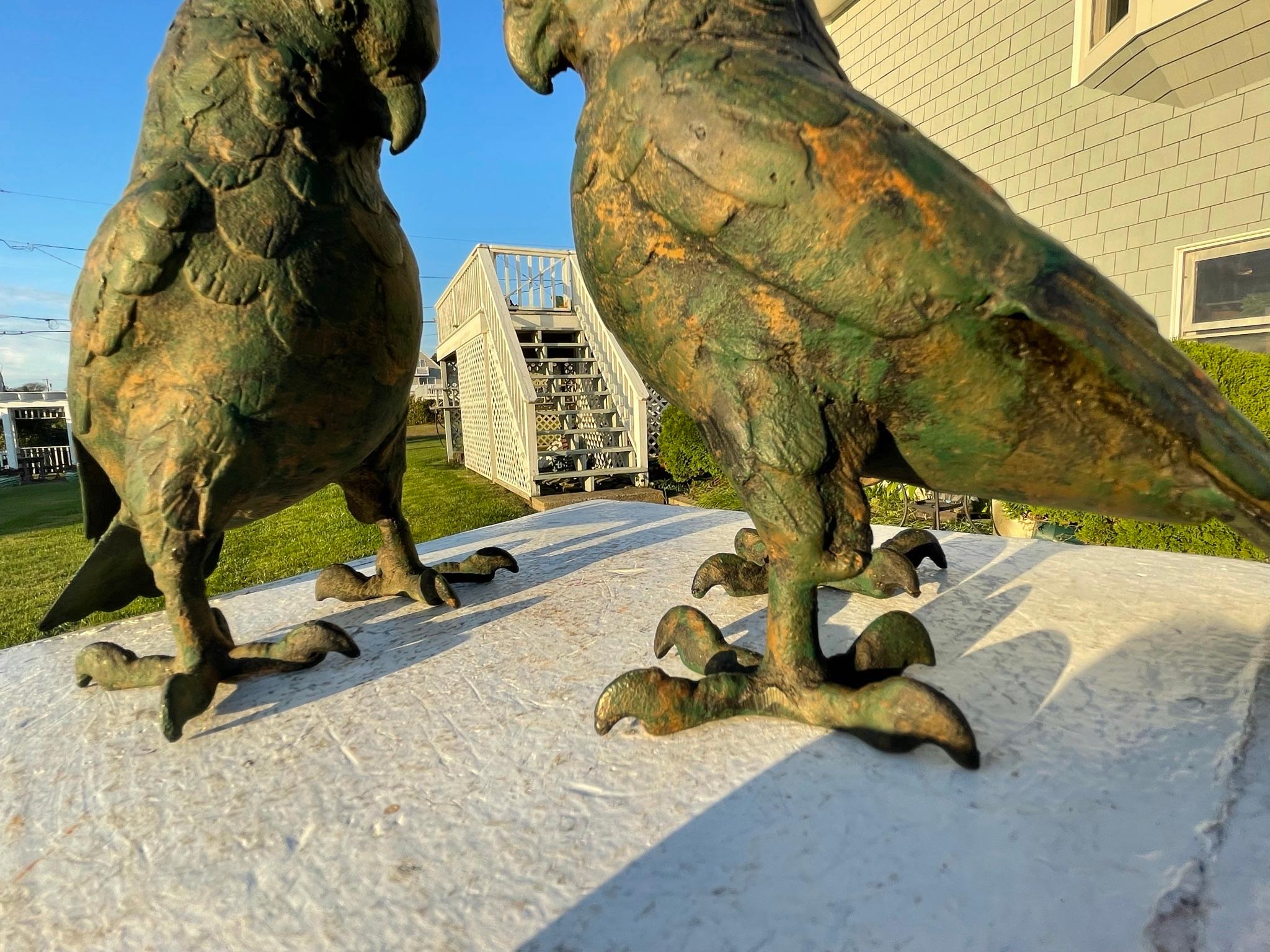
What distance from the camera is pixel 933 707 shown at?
3.36 ft

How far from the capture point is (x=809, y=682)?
1.14 meters

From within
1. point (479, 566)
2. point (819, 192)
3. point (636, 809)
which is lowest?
point (636, 809)

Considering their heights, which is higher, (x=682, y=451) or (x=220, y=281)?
(x=220, y=281)

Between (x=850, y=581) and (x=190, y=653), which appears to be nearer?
(x=190, y=653)

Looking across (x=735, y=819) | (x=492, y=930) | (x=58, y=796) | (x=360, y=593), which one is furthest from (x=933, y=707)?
(x=360, y=593)

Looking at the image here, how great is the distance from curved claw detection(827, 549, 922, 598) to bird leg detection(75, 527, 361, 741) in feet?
4.57

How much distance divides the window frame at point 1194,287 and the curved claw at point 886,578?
411 cm

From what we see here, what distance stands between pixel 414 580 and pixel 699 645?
1.04 meters

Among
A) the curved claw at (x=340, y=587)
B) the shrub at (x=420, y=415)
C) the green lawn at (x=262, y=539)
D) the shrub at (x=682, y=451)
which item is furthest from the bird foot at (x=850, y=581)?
the shrub at (x=420, y=415)

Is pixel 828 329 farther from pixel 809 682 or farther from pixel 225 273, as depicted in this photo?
pixel 225 273

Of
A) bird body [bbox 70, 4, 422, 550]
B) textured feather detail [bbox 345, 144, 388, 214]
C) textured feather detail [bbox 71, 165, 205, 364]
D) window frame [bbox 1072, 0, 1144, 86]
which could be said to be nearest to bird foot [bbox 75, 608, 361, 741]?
bird body [bbox 70, 4, 422, 550]

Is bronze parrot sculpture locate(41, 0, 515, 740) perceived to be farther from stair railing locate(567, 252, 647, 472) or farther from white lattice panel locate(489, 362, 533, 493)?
white lattice panel locate(489, 362, 533, 493)

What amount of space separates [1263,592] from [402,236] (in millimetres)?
2478

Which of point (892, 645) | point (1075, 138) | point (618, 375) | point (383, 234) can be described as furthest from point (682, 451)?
point (892, 645)
